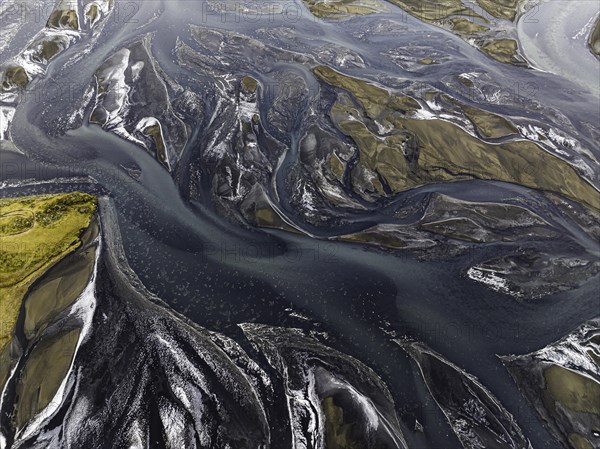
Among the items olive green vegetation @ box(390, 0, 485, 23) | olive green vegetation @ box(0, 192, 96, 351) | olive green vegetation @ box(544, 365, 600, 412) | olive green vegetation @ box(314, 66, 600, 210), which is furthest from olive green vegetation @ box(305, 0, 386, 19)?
olive green vegetation @ box(544, 365, 600, 412)

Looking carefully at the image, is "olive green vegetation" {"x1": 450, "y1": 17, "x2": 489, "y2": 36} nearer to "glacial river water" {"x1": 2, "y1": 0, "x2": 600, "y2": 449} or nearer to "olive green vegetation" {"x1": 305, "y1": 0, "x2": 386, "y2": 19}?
"olive green vegetation" {"x1": 305, "y1": 0, "x2": 386, "y2": 19}

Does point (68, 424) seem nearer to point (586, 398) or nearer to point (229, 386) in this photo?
point (229, 386)

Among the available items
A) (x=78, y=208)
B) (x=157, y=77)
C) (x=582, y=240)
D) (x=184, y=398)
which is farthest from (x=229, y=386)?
(x=157, y=77)

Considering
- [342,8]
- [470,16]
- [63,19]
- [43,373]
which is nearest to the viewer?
[43,373]

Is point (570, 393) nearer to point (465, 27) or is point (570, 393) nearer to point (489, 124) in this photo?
point (489, 124)

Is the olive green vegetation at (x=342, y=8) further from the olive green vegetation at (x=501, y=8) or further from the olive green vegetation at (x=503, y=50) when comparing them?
the olive green vegetation at (x=503, y=50)

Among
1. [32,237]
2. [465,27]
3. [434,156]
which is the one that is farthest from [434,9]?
[32,237]

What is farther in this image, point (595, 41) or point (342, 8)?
point (342, 8)
